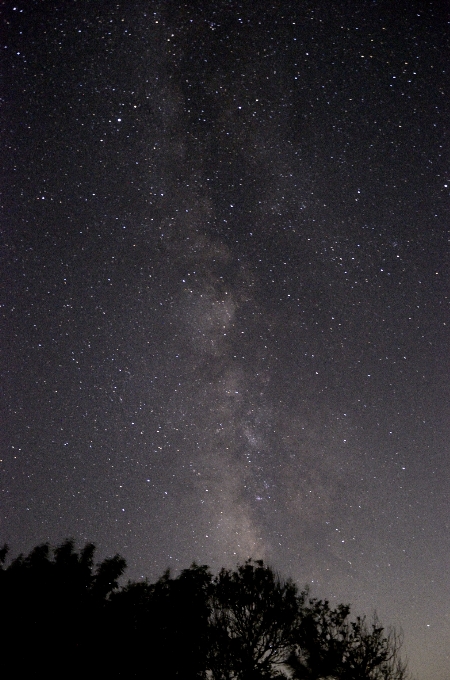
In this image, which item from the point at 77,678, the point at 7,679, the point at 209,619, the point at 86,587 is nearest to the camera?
the point at 7,679

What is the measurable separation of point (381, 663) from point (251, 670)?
4.09m

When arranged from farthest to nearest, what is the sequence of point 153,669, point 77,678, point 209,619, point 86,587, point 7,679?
point 209,619 < point 86,587 < point 153,669 < point 77,678 < point 7,679

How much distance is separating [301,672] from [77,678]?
710 cm

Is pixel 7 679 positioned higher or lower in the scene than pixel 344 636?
lower

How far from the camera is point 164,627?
51.0 ft

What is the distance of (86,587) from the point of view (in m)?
16.0

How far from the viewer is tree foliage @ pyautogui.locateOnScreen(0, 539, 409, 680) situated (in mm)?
13938

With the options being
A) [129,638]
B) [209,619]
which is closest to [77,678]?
[129,638]

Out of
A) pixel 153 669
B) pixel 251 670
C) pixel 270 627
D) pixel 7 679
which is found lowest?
pixel 7 679

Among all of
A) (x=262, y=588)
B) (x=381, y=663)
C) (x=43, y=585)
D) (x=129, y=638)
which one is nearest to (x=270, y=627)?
(x=262, y=588)

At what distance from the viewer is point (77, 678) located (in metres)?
13.6

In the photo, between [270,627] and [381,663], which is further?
[270,627]

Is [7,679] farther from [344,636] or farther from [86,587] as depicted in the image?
[344,636]

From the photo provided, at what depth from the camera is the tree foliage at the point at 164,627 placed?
13.9 m
